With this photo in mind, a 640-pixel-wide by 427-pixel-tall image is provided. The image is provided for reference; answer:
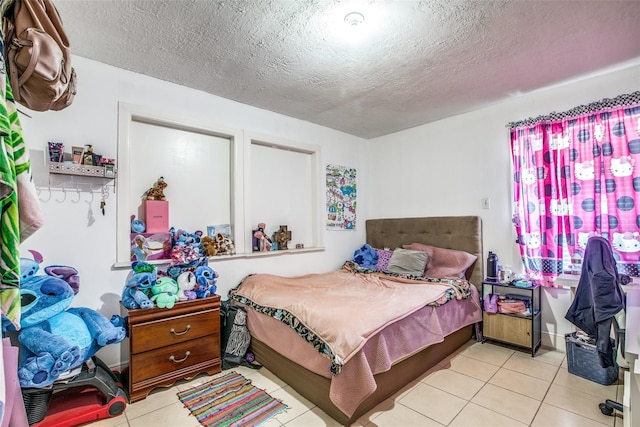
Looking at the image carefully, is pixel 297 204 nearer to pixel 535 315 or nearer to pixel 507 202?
pixel 507 202

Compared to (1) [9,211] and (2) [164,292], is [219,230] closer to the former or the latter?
(2) [164,292]

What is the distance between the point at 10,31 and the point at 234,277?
8.25 feet

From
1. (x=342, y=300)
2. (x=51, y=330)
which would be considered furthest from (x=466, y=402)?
(x=51, y=330)

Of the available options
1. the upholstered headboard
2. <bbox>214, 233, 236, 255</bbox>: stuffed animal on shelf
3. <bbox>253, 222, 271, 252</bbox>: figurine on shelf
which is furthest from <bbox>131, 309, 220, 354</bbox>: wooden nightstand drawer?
the upholstered headboard

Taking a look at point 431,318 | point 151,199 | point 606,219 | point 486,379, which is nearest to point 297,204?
point 151,199

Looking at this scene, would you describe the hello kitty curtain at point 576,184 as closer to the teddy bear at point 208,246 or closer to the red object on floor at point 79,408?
the teddy bear at point 208,246

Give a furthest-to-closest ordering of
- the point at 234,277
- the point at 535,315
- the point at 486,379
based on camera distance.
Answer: the point at 234,277
the point at 535,315
the point at 486,379

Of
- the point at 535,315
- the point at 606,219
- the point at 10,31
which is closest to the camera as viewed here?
the point at 10,31

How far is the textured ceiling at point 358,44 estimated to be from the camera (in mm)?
1785

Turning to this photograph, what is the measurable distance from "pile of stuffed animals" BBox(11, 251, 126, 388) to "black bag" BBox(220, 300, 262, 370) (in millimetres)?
803

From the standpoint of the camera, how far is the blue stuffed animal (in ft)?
12.8

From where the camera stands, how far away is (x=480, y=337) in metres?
3.09

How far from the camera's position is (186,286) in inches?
93.4

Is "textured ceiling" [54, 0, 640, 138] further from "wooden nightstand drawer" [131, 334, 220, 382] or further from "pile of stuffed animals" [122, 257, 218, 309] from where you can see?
"wooden nightstand drawer" [131, 334, 220, 382]
